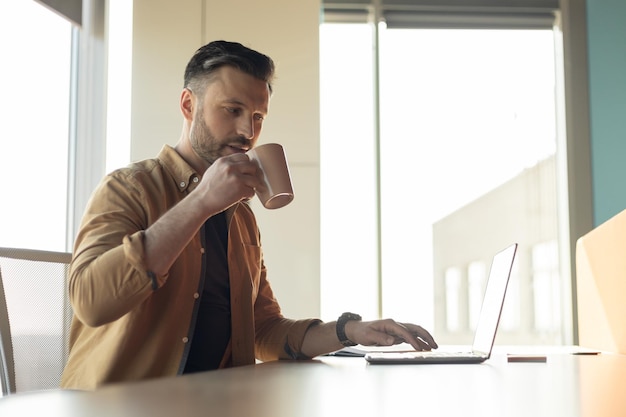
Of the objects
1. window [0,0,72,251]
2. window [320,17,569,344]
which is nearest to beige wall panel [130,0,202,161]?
window [0,0,72,251]

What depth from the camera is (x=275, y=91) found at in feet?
13.0

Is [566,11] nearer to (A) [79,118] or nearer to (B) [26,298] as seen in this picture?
(A) [79,118]

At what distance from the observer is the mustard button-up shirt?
141 cm

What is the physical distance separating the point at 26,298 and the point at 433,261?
3.08 m

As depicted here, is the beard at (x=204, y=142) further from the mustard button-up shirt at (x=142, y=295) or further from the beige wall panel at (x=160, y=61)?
the beige wall panel at (x=160, y=61)

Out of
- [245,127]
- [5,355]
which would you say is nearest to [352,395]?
[5,355]

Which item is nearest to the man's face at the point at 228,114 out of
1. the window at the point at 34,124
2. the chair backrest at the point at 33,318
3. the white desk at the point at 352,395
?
the chair backrest at the point at 33,318

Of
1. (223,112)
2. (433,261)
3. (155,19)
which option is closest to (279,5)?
(155,19)

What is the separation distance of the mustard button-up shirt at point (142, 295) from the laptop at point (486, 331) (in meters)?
0.24

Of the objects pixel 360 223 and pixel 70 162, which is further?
pixel 360 223

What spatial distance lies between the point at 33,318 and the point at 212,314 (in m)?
0.37

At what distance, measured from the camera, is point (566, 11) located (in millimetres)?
4422

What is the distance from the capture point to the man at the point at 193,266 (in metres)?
1.40

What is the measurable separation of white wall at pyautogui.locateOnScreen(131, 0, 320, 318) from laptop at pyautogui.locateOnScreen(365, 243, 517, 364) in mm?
1979
